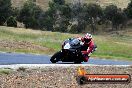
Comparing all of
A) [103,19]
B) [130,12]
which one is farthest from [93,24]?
[130,12]

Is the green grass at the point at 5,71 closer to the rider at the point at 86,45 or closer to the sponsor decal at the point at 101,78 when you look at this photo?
the sponsor decal at the point at 101,78

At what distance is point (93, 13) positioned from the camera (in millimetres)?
101125

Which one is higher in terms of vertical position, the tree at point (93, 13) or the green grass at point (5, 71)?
the green grass at point (5, 71)

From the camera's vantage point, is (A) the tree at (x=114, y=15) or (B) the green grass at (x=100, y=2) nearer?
(A) the tree at (x=114, y=15)

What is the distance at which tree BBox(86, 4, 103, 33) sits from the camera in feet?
330

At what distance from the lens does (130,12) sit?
346 ft

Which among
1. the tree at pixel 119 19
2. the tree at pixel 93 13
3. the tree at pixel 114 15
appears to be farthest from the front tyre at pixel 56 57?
the tree at pixel 119 19

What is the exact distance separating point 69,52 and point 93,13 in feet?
253

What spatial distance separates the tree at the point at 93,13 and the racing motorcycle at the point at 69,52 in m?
75.6

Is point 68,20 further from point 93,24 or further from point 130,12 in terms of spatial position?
point 130,12

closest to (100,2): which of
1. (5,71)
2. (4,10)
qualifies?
(4,10)

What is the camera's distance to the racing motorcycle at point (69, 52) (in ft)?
80.2

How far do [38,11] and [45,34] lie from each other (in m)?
36.4

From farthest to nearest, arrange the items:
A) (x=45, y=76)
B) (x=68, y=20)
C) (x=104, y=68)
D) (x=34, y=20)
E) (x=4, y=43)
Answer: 1. (x=68, y=20)
2. (x=34, y=20)
3. (x=4, y=43)
4. (x=104, y=68)
5. (x=45, y=76)
